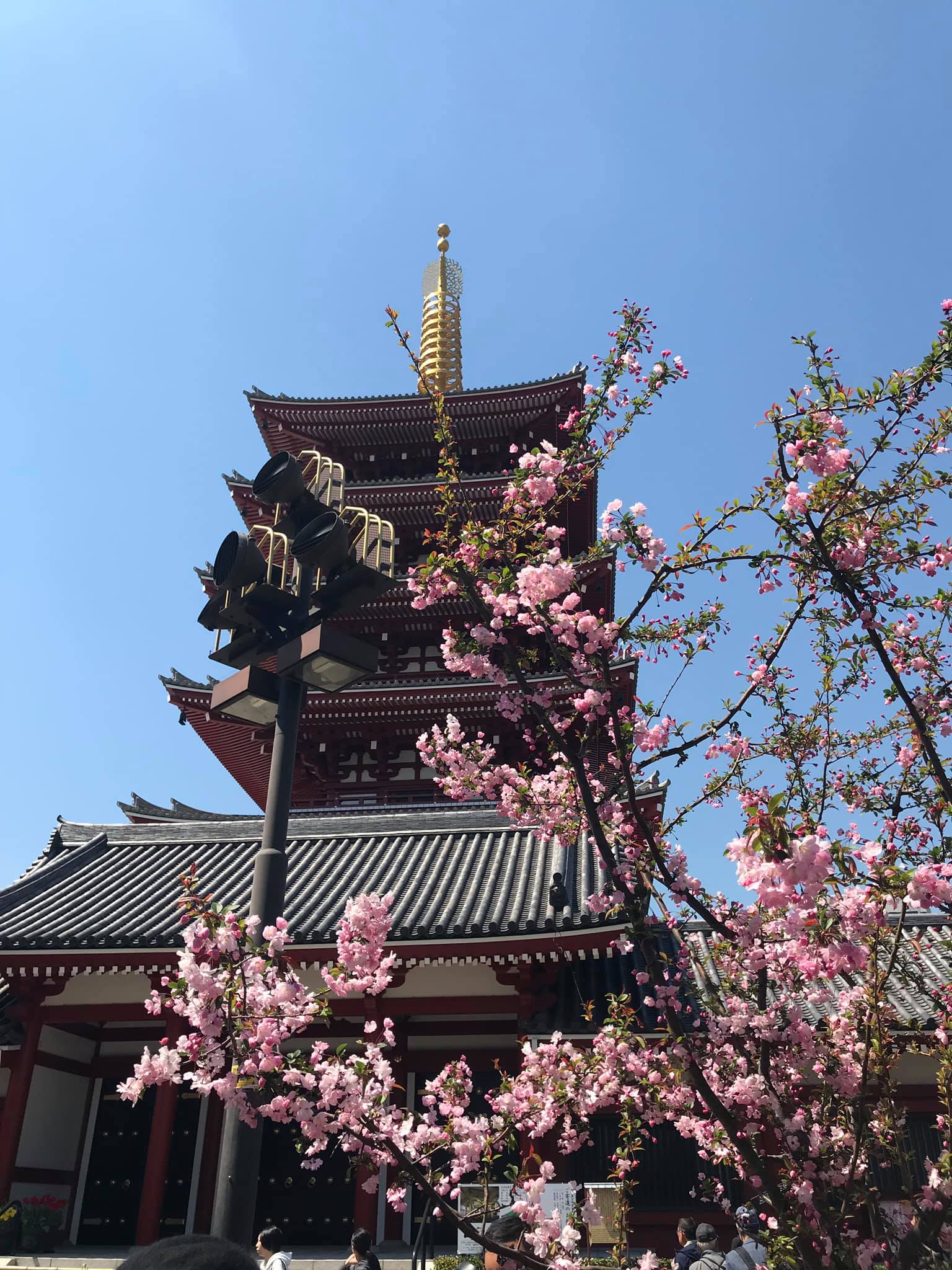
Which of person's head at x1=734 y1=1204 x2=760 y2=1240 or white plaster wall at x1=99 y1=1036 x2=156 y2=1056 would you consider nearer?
person's head at x1=734 y1=1204 x2=760 y2=1240

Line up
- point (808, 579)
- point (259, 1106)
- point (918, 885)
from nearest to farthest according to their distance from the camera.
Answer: point (918, 885) < point (259, 1106) < point (808, 579)

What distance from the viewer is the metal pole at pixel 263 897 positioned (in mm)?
4051

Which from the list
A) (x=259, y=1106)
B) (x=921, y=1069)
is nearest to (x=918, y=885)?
(x=259, y=1106)

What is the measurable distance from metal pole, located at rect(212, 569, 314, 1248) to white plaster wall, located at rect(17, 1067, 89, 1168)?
7.22 meters

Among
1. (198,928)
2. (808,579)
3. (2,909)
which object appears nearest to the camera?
(198,928)

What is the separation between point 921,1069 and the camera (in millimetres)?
9773

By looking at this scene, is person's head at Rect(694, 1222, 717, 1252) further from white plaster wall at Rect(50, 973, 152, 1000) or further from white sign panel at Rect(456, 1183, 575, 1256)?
white plaster wall at Rect(50, 973, 152, 1000)

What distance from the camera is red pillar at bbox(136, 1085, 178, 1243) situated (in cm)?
941

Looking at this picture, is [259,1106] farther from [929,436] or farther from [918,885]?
[929,436]

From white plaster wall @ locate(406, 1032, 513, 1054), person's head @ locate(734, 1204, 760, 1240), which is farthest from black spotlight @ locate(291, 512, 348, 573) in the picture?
white plaster wall @ locate(406, 1032, 513, 1054)

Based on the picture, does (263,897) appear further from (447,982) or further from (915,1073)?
(915,1073)

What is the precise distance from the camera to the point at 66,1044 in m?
11.1

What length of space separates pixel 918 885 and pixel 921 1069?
28.4 ft

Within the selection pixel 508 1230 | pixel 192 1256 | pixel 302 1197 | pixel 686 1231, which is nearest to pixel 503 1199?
pixel 686 1231
